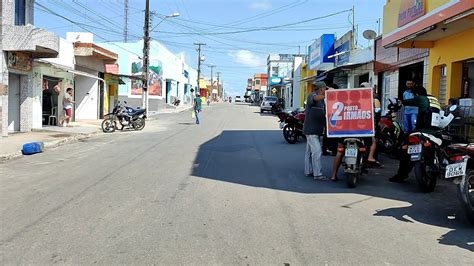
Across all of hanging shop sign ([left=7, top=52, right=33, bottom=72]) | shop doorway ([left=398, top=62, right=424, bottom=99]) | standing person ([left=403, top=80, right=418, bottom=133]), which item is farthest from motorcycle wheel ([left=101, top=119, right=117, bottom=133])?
standing person ([left=403, top=80, right=418, bottom=133])

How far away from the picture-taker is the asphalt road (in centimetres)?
509

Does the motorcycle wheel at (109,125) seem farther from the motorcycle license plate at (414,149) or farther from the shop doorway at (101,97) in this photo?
the motorcycle license plate at (414,149)

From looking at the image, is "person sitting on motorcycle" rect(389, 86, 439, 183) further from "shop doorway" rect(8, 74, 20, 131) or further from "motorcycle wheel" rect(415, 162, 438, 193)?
"shop doorway" rect(8, 74, 20, 131)

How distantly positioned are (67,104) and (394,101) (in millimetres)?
15665

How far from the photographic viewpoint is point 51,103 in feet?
76.4

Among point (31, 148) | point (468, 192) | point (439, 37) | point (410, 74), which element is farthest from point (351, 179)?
point (410, 74)

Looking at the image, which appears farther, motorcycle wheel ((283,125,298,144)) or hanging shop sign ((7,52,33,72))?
hanging shop sign ((7,52,33,72))

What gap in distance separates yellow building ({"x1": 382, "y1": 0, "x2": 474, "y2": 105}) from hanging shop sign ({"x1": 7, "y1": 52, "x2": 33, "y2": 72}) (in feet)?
41.7

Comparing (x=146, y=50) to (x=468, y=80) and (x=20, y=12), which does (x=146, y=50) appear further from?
(x=468, y=80)

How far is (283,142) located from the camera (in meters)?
17.5

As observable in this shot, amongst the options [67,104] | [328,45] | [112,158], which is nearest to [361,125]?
[112,158]

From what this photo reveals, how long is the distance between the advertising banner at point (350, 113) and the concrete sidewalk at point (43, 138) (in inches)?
333

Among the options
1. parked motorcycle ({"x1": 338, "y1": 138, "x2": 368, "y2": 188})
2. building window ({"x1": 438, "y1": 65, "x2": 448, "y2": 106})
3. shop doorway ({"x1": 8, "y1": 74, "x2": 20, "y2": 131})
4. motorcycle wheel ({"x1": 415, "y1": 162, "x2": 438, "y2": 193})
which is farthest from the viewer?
shop doorway ({"x1": 8, "y1": 74, "x2": 20, "y2": 131})

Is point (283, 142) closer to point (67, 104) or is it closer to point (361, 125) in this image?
point (361, 125)
